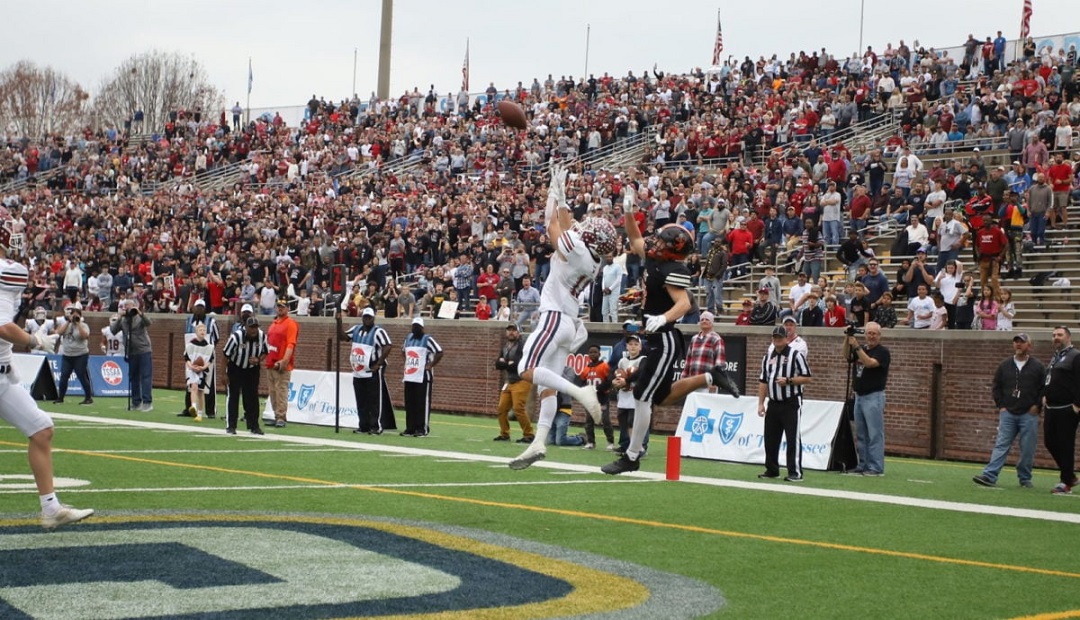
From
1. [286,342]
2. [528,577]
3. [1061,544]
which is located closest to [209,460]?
[286,342]

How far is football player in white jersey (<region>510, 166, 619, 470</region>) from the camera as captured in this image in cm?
1116

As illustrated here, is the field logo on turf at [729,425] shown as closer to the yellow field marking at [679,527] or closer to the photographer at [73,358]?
the yellow field marking at [679,527]

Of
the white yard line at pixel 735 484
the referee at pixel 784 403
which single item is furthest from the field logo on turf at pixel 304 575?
the referee at pixel 784 403

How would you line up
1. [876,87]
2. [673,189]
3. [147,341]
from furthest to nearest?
[876,87] → [673,189] → [147,341]

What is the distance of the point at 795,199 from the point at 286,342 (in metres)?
10.8

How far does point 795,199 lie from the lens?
27.2m

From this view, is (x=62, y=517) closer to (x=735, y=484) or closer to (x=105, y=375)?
(x=735, y=484)

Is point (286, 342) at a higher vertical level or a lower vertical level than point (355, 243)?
lower

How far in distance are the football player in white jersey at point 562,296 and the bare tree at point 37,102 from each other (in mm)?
88009

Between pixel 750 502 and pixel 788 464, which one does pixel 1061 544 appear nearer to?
pixel 750 502

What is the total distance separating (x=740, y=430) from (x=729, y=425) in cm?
26

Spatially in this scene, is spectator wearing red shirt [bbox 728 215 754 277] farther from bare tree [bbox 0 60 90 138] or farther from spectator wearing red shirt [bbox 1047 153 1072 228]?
bare tree [bbox 0 60 90 138]

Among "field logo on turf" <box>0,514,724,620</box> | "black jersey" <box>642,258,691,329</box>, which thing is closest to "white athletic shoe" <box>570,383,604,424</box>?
"black jersey" <box>642,258,691,329</box>

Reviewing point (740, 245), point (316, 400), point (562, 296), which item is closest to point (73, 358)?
point (316, 400)
